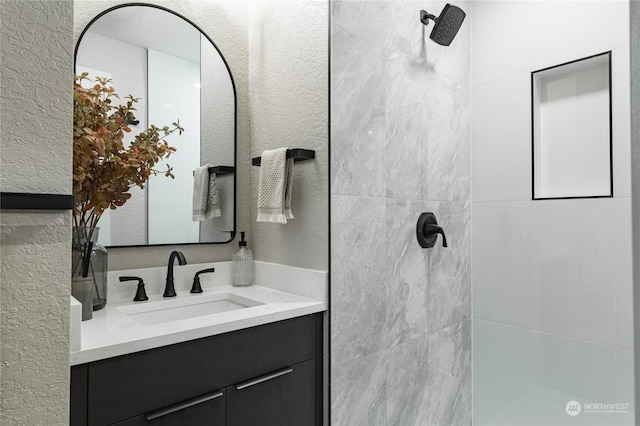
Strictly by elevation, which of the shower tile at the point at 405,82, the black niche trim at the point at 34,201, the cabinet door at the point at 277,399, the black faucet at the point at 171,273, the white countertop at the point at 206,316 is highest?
the shower tile at the point at 405,82

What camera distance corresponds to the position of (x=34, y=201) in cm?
75

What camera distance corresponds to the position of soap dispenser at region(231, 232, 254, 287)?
5.33 feet

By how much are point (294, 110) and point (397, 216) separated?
59 centimetres

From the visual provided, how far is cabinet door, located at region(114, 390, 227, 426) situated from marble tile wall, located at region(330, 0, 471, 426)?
1.38 ft

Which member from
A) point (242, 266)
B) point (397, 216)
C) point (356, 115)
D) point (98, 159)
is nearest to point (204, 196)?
point (242, 266)

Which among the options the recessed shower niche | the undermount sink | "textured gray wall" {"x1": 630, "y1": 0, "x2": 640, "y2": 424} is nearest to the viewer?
"textured gray wall" {"x1": 630, "y1": 0, "x2": 640, "y2": 424}

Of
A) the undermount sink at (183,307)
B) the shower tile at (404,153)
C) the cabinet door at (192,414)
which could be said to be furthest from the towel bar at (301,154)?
the cabinet door at (192,414)

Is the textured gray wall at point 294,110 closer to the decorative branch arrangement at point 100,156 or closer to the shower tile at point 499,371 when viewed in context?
the decorative branch arrangement at point 100,156

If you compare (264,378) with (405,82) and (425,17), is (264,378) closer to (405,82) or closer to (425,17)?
(405,82)

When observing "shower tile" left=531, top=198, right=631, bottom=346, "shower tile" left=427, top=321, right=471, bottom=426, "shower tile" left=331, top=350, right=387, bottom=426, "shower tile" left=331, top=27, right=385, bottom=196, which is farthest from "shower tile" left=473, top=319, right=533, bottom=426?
"shower tile" left=331, top=27, right=385, bottom=196

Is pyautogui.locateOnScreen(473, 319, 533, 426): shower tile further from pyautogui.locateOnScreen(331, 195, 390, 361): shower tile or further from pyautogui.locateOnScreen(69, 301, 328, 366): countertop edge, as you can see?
pyautogui.locateOnScreen(69, 301, 328, 366): countertop edge

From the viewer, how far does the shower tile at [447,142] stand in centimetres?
179

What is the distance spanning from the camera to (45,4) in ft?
2.52

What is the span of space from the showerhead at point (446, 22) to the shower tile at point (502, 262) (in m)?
0.80
